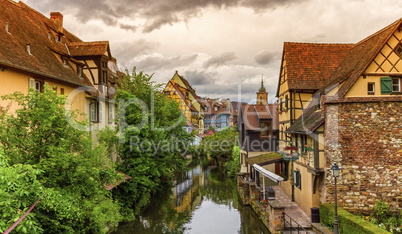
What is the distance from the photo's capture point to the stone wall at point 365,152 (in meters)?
15.9

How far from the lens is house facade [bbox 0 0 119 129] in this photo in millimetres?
14039

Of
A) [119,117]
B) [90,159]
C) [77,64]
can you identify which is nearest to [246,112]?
[119,117]

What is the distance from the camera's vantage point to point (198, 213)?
75.0ft

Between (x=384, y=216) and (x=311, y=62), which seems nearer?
(x=384, y=216)

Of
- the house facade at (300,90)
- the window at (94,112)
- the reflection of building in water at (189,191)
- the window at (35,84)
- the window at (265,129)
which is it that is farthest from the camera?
the window at (265,129)

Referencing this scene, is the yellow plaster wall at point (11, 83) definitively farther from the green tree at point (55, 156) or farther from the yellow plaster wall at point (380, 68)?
the yellow plaster wall at point (380, 68)

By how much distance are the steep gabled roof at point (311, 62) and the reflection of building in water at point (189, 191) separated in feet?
37.3

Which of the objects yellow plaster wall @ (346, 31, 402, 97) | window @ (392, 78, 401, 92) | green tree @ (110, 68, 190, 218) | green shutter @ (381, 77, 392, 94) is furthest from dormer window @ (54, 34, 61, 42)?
window @ (392, 78, 401, 92)

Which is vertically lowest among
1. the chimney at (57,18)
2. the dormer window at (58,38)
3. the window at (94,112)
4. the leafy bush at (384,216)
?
the leafy bush at (384,216)

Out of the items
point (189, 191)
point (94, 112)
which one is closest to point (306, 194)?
point (94, 112)

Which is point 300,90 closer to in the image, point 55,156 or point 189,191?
point 189,191

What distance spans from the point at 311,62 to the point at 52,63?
17.5 meters

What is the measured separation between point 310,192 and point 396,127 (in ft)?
17.1

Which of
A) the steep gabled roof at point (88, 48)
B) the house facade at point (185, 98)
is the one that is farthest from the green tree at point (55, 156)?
the house facade at point (185, 98)
